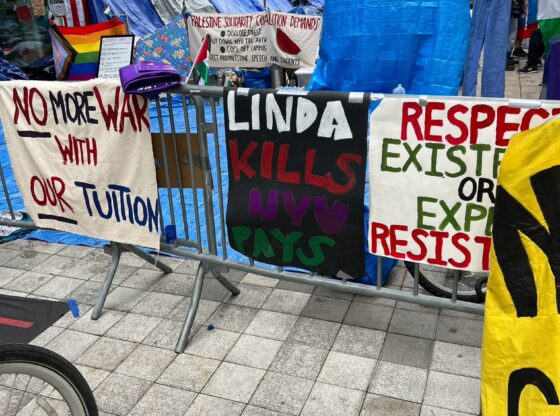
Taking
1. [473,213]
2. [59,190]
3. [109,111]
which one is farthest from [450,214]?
[59,190]

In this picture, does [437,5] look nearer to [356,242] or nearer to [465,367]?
[356,242]

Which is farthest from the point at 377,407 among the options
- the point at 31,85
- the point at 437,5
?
the point at 31,85

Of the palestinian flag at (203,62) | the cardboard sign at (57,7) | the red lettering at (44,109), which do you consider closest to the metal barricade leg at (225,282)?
the palestinian flag at (203,62)

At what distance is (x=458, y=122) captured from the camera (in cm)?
277

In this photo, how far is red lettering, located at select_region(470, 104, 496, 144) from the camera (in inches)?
106

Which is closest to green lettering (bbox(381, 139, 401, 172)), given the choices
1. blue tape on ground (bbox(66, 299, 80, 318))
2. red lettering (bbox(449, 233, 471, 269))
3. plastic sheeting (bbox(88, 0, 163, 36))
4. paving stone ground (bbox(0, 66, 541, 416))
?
red lettering (bbox(449, 233, 471, 269))

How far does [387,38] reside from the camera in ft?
12.0

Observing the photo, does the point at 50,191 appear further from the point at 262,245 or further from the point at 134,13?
the point at 134,13

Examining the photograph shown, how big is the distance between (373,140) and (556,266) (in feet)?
3.75

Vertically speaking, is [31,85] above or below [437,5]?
below

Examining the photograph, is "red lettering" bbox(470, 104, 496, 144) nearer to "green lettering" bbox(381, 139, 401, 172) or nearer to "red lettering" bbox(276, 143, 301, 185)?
"green lettering" bbox(381, 139, 401, 172)

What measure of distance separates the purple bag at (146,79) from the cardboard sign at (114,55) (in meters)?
3.54

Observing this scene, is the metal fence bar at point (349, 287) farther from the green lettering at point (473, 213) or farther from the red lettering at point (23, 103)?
the red lettering at point (23, 103)

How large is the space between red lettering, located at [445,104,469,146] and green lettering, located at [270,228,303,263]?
115cm
